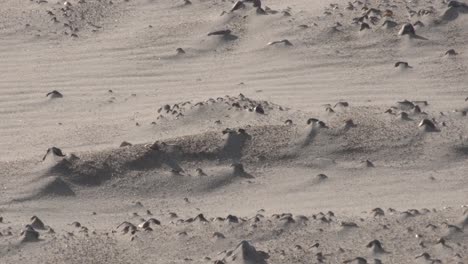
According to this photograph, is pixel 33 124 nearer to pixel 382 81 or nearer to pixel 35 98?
pixel 35 98

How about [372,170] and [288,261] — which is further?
[372,170]

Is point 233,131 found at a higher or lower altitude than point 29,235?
lower

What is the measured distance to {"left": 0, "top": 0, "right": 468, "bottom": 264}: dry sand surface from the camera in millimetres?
5262

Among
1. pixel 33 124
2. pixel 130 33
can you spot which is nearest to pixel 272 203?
pixel 33 124

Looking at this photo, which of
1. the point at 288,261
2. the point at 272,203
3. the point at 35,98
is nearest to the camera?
the point at 288,261

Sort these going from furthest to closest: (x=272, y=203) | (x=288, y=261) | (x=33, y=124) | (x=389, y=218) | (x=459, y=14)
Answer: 1. (x=459, y=14)
2. (x=33, y=124)
3. (x=272, y=203)
4. (x=389, y=218)
5. (x=288, y=261)

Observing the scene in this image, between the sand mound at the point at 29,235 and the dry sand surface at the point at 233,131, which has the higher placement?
the sand mound at the point at 29,235

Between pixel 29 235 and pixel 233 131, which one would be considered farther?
pixel 233 131

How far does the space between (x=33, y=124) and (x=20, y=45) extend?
1601 millimetres

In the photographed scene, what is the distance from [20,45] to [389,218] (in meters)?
3.65

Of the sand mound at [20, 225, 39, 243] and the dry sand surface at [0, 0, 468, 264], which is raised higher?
the sand mound at [20, 225, 39, 243]

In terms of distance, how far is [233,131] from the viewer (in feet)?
20.9

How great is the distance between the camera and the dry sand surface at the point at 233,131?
526 cm

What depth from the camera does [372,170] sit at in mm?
6113
